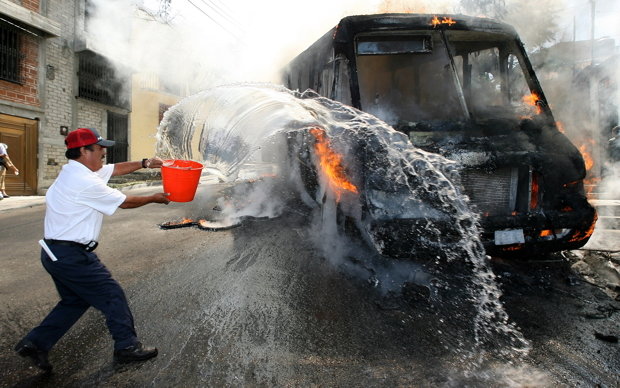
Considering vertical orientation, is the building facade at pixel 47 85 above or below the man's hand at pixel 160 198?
above

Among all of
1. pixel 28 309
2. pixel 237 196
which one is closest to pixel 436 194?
pixel 28 309

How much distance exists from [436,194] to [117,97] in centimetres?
1505

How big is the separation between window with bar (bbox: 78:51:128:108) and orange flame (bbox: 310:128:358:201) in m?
12.8

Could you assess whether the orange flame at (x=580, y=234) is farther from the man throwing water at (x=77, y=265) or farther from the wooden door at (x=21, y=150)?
the wooden door at (x=21, y=150)

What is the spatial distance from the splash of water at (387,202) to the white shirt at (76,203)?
160cm

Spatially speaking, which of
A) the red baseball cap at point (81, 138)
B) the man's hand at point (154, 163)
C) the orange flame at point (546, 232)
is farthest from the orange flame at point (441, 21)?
the red baseball cap at point (81, 138)

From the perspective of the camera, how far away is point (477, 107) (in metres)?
4.14

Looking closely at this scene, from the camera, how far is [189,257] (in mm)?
4043

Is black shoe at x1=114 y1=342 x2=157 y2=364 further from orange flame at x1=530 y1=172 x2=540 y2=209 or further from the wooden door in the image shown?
the wooden door

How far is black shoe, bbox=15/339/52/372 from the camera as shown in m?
2.01

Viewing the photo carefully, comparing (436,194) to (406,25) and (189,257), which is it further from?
(189,257)

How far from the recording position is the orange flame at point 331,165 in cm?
324

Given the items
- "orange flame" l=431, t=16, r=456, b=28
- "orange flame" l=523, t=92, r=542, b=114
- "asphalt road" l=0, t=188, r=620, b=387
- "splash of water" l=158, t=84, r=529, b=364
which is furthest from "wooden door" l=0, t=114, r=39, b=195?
"orange flame" l=523, t=92, r=542, b=114

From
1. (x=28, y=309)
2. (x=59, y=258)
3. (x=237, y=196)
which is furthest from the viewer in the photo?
(x=237, y=196)
